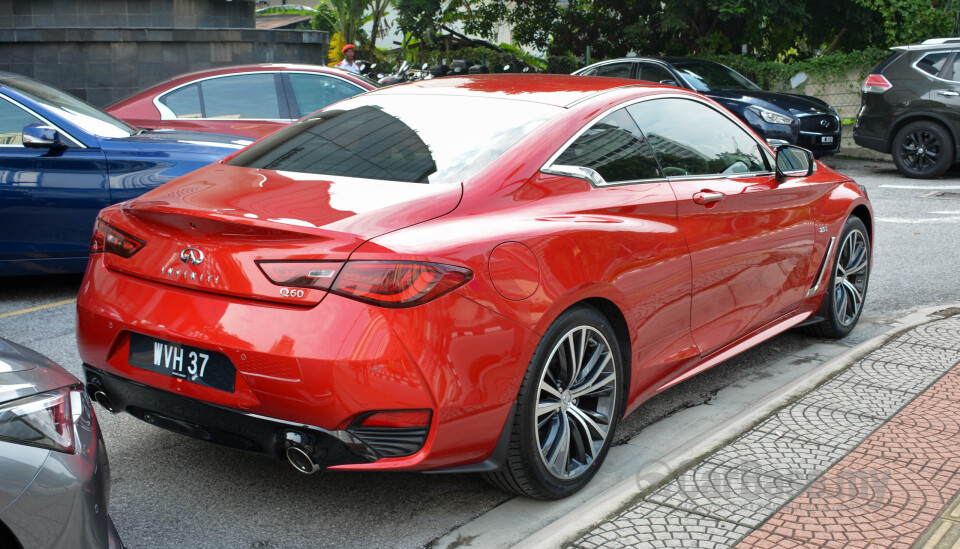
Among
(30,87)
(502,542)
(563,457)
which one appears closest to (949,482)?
(563,457)

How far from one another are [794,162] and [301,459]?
10.9 ft

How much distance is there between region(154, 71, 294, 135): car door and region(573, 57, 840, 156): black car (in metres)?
5.97

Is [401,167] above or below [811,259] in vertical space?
above

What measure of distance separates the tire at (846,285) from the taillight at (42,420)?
419 centimetres

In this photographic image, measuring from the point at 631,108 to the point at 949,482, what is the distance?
1.91 metres

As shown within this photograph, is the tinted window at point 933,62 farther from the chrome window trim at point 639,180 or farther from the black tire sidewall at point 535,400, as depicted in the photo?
the black tire sidewall at point 535,400

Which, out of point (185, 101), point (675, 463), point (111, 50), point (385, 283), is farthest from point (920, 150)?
point (385, 283)

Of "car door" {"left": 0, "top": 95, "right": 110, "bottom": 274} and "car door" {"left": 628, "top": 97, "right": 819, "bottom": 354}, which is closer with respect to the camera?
"car door" {"left": 628, "top": 97, "right": 819, "bottom": 354}

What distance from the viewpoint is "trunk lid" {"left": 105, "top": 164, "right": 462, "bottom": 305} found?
9.70ft

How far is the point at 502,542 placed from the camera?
3.17m

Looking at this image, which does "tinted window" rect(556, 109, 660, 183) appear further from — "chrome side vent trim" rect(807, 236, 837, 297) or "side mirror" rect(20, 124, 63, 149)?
"side mirror" rect(20, 124, 63, 149)

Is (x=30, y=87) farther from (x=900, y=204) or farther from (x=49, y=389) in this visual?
(x=900, y=204)

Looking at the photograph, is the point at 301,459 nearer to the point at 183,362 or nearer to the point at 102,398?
the point at 183,362

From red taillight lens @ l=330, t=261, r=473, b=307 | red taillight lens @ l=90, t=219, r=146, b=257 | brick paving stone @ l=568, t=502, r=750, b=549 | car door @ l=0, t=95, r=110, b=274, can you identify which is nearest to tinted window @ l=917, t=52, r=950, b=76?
car door @ l=0, t=95, r=110, b=274
